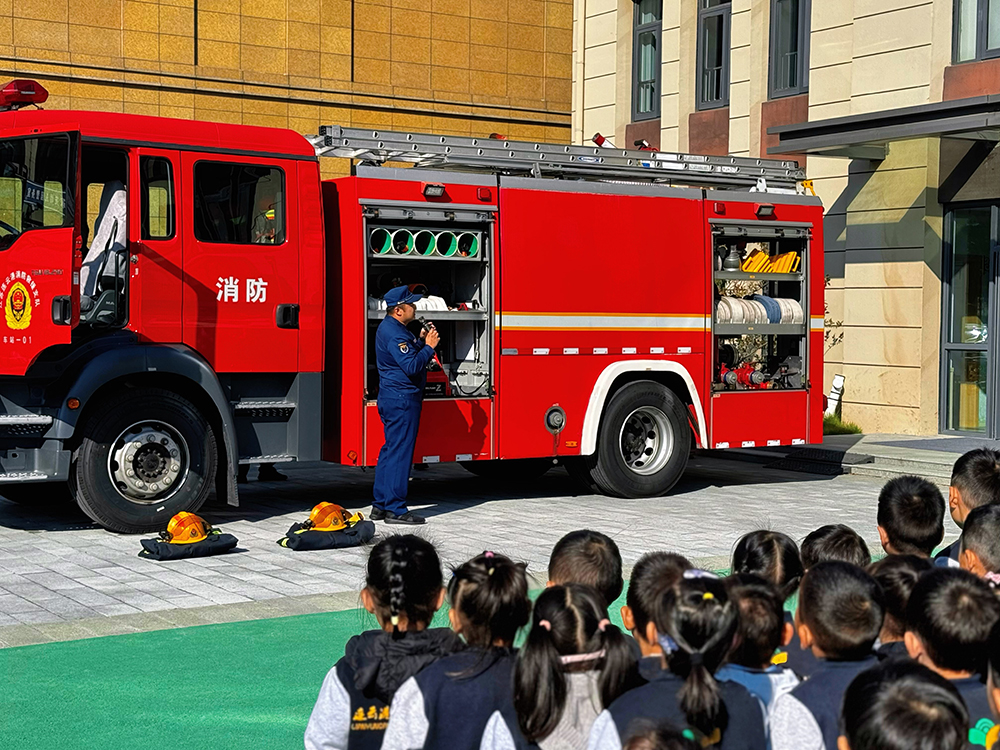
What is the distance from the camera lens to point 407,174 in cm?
1169

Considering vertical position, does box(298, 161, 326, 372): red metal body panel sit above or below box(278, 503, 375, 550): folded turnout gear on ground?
above

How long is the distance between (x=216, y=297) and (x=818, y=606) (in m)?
7.70

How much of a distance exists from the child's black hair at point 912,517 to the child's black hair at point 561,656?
2.27 metres

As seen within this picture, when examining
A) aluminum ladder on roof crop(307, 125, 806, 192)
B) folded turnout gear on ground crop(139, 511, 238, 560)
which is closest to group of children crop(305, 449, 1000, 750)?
folded turnout gear on ground crop(139, 511, 238, 560)

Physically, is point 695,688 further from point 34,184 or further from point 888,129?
point 888,129

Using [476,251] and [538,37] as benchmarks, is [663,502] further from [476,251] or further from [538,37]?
[538,37]

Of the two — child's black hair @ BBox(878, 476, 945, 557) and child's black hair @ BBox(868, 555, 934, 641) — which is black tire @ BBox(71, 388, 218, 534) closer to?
child's black hair @ BBox(878, 476, 945, 557)

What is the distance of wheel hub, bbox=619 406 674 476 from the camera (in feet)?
43.8

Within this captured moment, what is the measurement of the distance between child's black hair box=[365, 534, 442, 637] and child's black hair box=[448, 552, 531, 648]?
192 millimetres

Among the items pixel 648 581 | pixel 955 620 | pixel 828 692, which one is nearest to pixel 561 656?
pixel 648 581

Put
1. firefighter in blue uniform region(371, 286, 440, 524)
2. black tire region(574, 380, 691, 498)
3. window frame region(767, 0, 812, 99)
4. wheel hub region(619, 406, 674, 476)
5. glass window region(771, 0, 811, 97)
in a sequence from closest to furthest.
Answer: firefighter in blue uniform region(371, 286, 440, 524), black tire region(574, 380, 691, 498), wheel hub region(619, 406, 674, 476), window frame region(767, 0, 812, 99), glass window region(771, 0, 811, 97)

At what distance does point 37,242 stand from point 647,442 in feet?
19.8

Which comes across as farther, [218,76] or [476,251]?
[218,76]

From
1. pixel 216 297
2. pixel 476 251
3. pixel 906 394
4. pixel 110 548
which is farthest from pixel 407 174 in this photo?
pixel 906 394
